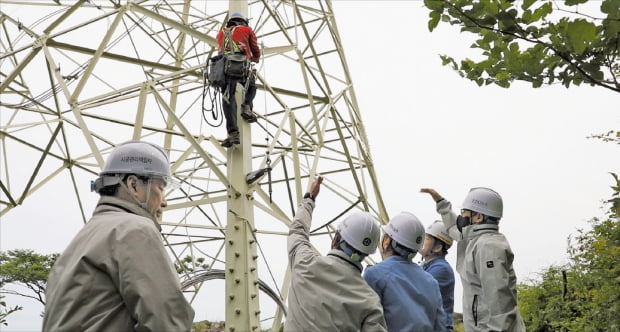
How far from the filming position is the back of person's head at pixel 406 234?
16.9 ft

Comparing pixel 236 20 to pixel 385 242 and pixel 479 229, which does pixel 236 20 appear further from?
pixel 479 229

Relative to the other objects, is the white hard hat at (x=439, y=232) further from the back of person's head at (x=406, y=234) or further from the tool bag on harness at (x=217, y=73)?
the tool bag on harness at (x=217, y=73)

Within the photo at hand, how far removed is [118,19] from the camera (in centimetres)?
979

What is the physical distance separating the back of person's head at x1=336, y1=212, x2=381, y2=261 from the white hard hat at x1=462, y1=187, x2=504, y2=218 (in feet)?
3.82

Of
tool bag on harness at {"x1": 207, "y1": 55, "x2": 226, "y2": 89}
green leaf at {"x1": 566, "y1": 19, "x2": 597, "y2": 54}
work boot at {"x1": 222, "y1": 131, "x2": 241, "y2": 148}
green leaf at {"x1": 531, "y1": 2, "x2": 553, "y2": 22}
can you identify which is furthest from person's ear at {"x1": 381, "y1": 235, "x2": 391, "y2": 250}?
tool bag on harness at {"x1": 207, "y1": 55, "x2": 226, "y2": 89}

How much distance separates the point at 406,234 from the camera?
517 centimetres

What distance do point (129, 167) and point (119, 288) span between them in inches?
29.7

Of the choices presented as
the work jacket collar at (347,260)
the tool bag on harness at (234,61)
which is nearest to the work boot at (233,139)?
the tool bag on harness at (234,61)

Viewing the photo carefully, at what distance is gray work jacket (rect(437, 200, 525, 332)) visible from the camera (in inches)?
193

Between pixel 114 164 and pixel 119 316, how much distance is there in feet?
2.84

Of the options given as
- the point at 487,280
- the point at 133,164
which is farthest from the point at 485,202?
the point at 133,164

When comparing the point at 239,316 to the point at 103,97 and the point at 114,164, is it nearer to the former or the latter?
the point at 103,97

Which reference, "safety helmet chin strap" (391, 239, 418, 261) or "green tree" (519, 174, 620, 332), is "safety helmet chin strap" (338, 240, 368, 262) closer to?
"safety helmet chin strap" (391, 239, 418, 261)

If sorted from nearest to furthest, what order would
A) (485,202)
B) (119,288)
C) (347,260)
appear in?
(119,288) → (347,260) → (485,202)
